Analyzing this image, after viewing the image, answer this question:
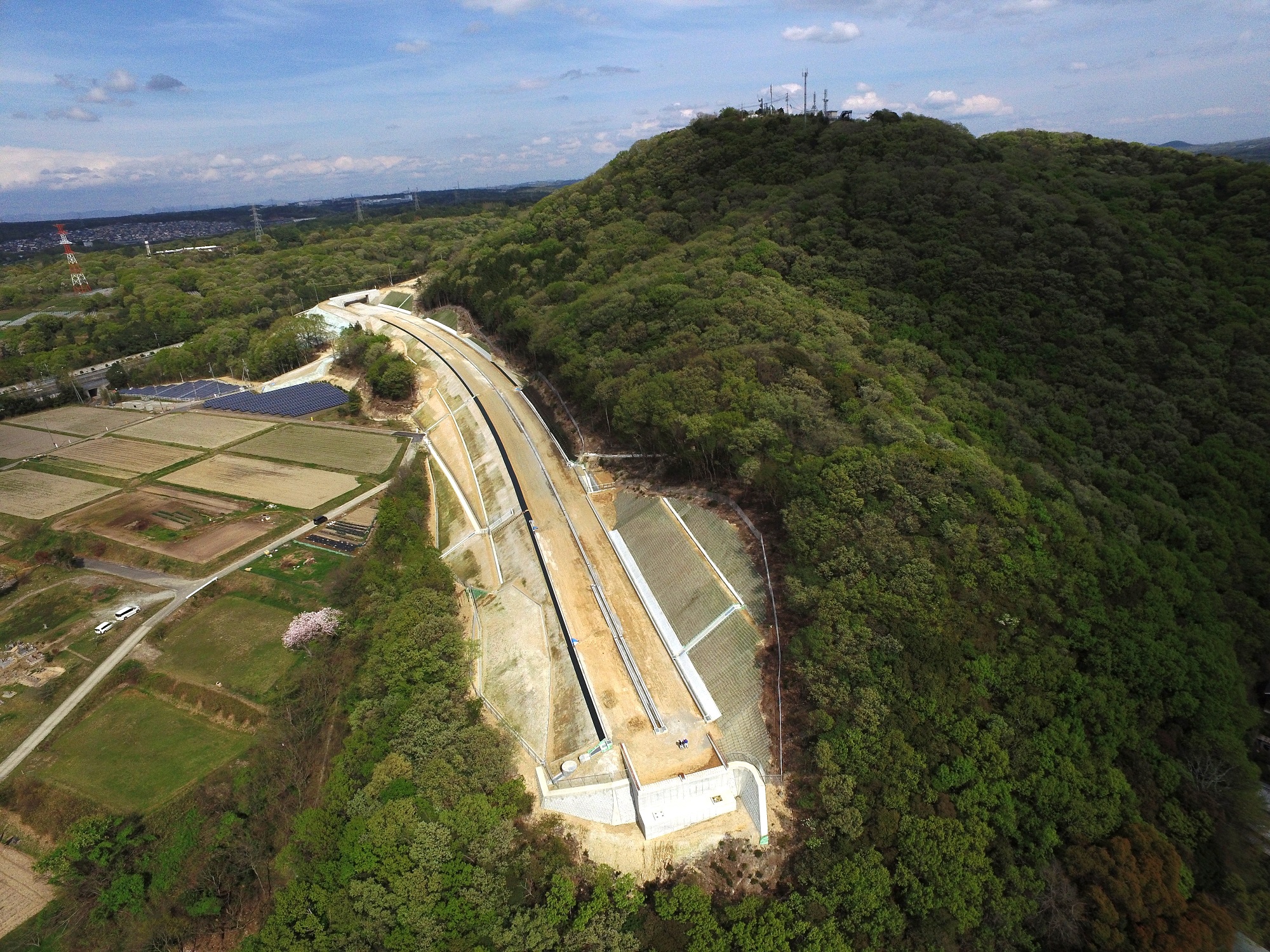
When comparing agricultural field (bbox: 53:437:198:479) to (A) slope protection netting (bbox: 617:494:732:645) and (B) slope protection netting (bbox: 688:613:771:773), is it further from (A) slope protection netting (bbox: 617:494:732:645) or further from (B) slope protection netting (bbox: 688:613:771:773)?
(B) slope protection netting (bbox: 688:613:771:773)


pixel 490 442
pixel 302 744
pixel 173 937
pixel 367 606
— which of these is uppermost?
pixel 490 442

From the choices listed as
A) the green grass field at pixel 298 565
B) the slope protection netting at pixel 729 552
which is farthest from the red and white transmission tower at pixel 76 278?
the slope protection netting at pixel 729 552

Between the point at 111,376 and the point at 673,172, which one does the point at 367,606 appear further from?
the point at 111,376

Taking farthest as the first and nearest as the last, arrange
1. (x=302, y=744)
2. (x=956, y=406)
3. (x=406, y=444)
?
(x=406, y=444), (x=956, y=406), (x=302, y=744)

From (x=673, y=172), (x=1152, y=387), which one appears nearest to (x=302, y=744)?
(x=1152, y=387)

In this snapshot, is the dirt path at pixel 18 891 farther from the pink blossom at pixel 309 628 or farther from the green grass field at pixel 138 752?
the pink blossom at pixel 309 628

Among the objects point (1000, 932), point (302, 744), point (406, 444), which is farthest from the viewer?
point (406, 444)
